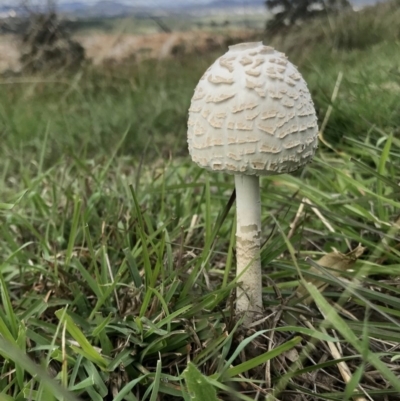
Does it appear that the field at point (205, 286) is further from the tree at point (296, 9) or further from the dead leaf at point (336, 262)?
the tree at point (296, 9)

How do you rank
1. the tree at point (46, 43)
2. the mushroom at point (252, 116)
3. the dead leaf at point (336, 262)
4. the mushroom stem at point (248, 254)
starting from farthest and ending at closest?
the tree at point (46, 43)
the dead leaf at point (336, 262)
the mushroom stem at point (248, 254)
the mushroom at point (252, 116)


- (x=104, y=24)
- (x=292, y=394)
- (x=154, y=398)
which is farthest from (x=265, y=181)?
→ (x=104, y=24)

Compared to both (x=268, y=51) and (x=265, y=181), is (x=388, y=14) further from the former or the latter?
(x=268, y=51)

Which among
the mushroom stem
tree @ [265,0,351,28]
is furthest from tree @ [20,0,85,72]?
the mushroom stem

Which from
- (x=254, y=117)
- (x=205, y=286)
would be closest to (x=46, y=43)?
(x=205, y=286)

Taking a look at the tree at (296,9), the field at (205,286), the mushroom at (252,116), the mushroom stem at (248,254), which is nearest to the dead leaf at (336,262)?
the field at (205,286)
